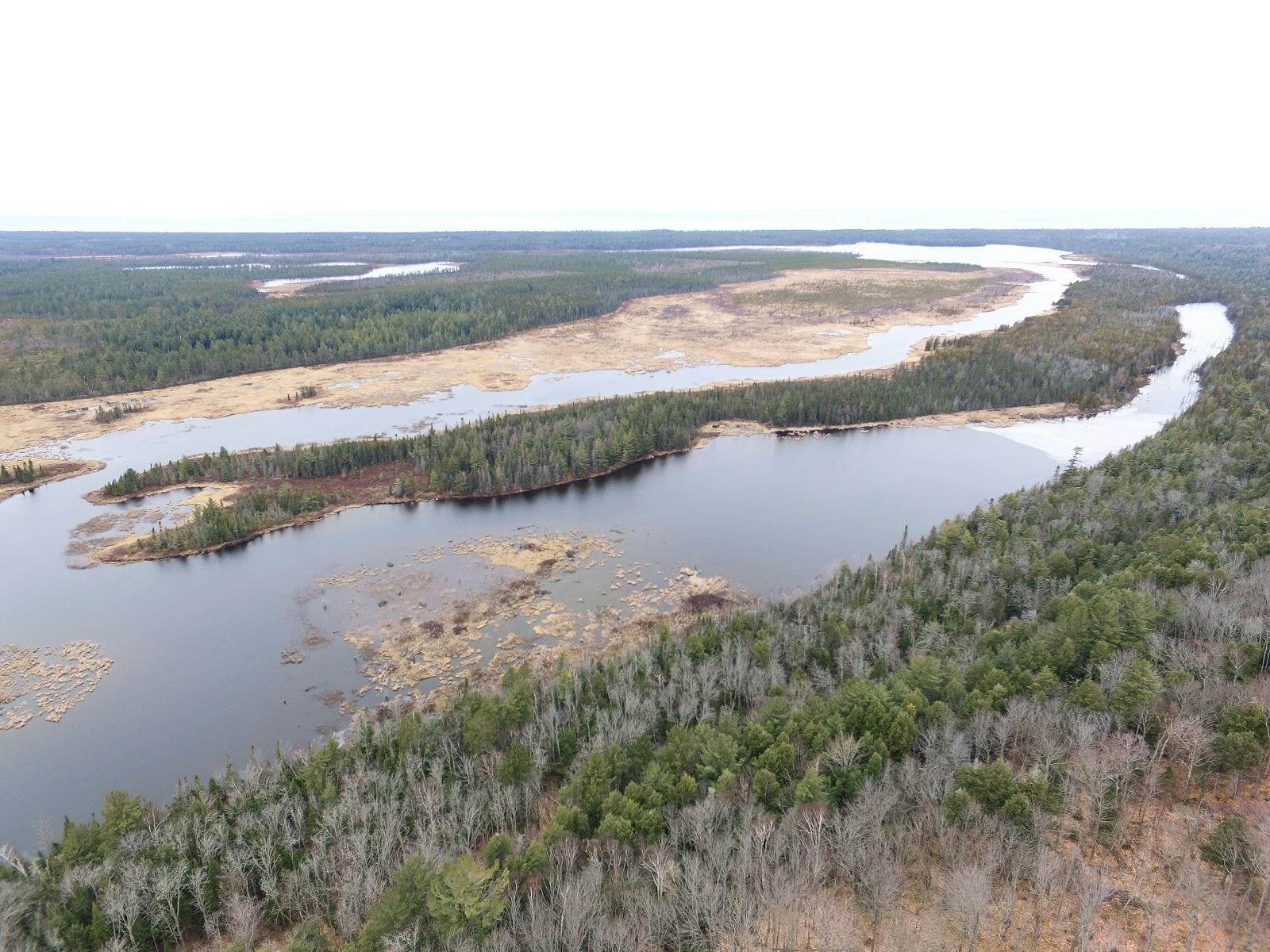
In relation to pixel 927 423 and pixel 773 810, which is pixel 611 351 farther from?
pixel 773 810

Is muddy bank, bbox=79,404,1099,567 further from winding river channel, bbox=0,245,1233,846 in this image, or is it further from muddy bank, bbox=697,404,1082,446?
winding river channel, bbox=0,245,1233,846

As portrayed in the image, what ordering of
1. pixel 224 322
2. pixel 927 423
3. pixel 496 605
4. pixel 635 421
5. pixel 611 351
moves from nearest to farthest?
pixel 496 605 → pixel 635 421 → pixel 927 423 → pixel 611 351 → pixel 224 322

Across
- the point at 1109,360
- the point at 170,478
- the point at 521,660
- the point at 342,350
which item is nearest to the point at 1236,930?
the point at 521,660

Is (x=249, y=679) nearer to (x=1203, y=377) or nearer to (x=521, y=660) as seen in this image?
(x=521, y=660)

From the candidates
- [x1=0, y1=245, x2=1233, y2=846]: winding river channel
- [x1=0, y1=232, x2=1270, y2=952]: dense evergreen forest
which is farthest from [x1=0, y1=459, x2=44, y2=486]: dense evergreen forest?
[x1=0, y1=232, x2=1270, y2=952]: dense evergreen forest

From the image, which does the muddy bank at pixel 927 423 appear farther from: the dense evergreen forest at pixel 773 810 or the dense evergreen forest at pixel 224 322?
the dense evergreen forest at pixel 224 322

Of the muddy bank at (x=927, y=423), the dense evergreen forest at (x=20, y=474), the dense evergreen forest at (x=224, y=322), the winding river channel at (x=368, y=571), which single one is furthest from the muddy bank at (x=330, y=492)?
the dense evergreen forest at (x=224, y=322)

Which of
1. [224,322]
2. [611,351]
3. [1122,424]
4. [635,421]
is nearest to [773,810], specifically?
[635,421]
